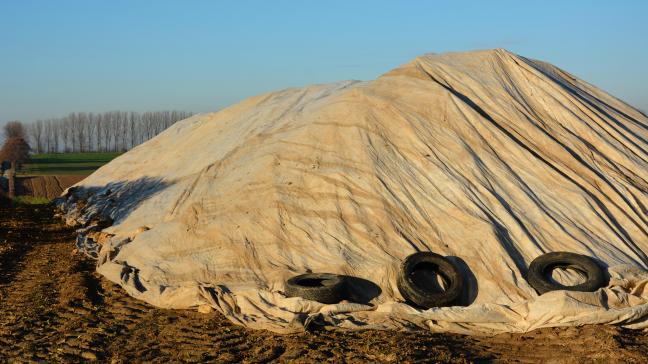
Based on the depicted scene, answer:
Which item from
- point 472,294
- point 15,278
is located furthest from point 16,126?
point 472,294

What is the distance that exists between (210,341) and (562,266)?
453 cm

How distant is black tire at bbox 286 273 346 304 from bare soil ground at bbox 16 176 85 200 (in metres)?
19.2

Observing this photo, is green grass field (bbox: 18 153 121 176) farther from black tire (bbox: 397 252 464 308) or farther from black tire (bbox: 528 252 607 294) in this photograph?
black tire (bbox: 528 252 607 294)

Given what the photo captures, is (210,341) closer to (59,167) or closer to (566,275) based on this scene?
(566,275)

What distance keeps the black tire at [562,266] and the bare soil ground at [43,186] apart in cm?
2088

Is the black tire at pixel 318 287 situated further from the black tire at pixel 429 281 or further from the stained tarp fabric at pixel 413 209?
the black tire at pixel 429 281

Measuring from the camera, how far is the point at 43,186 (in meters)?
28.8

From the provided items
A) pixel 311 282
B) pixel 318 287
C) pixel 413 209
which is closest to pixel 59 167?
pixel 413 209

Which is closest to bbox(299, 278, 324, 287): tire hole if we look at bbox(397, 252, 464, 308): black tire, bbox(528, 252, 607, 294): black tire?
bbox(397, 252, 464, 308): black tire

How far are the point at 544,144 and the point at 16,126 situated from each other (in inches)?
2625

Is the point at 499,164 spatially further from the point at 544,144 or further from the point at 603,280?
the point at 603,280

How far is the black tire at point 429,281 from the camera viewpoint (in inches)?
303

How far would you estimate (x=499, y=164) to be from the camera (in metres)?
9.72

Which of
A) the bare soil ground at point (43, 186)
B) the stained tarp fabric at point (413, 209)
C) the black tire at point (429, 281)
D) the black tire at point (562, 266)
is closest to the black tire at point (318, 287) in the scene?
the stained tarp fabric at point (413, 209)
